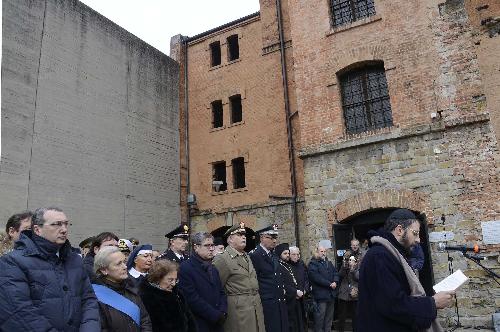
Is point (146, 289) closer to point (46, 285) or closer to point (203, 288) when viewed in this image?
point (203, 288)

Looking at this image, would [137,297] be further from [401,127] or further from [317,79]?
[317,79]

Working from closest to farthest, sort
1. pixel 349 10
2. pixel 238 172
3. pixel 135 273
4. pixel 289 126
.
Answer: pixel 135 273, pixel 349 10, pixel 289 126, pixel 238 172

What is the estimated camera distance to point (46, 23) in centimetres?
1278

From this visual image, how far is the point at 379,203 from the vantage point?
1078cm

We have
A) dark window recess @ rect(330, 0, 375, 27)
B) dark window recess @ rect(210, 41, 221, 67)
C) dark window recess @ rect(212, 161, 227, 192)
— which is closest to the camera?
dark window recess @ rect(330, 0, 375, 27)

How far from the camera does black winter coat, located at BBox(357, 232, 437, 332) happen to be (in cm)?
319

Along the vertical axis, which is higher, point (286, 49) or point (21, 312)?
point (286, 49)

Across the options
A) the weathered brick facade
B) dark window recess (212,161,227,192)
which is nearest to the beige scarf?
the weathered brick facade

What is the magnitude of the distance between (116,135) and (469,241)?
11149 mm

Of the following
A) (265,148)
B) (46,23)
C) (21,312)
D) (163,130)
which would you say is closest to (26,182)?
(46,23)

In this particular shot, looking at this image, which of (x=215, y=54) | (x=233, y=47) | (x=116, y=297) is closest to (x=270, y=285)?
(x=116, y=297)

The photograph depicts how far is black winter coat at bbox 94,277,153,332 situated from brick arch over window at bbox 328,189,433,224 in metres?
8.05

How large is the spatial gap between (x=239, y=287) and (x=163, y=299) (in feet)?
5.33

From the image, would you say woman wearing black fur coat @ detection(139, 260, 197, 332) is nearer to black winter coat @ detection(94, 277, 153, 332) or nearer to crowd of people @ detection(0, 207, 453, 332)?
crowd of people @ detection(0, 207, 453, 332)
